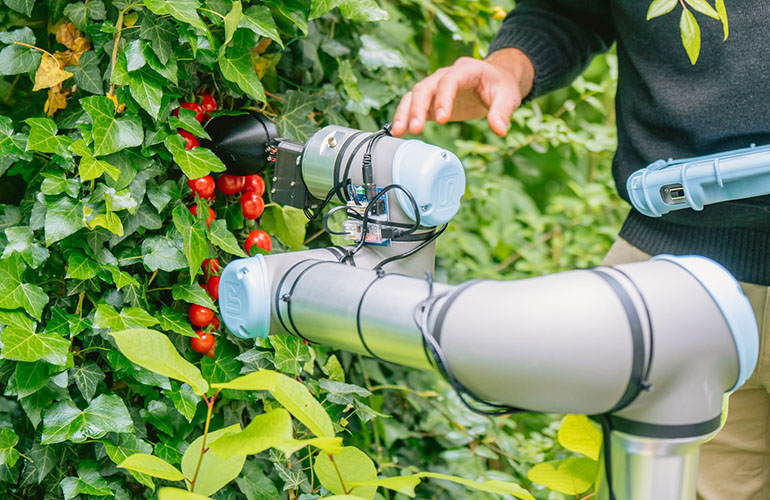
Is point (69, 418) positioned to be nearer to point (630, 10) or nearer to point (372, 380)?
point (372, 380)

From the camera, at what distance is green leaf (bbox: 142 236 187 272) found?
716 millimetres

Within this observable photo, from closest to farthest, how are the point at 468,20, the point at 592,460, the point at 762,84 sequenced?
the point at 592,460 → the point at 762,84 → the point at 468,20

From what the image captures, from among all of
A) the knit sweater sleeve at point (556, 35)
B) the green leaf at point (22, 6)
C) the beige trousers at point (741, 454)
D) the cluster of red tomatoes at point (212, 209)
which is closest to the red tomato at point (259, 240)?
the cluster of red tomatoes at point (212, 209)

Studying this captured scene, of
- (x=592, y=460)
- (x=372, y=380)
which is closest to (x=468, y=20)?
Answer: (x=372, y=380)

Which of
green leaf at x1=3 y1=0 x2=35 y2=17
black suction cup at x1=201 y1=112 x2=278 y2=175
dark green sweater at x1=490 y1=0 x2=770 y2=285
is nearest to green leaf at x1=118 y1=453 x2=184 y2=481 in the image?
black suction cup at x1=201 y1=112 x2=278 y2=175

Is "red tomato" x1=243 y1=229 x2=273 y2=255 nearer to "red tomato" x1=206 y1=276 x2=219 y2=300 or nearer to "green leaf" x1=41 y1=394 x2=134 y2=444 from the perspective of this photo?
"red tomato" x1=206 y1=276 x2=219 y2=300

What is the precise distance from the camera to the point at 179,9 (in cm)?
67

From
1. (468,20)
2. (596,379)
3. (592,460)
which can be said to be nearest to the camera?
(596,379)

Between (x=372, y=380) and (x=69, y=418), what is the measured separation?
1.66 ft

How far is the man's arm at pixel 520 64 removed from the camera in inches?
30.2

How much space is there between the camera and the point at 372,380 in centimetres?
111

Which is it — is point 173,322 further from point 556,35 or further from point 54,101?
point 556,35

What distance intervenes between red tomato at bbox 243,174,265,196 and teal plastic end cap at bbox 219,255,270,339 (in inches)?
10.5

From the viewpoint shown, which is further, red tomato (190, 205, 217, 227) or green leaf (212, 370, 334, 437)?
red tomato (190, 205, 217, 227)
